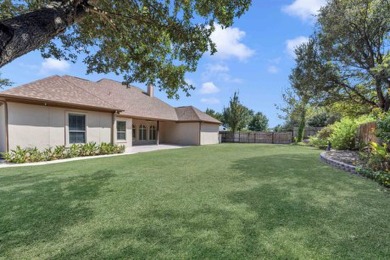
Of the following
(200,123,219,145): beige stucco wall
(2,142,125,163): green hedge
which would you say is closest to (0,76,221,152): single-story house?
(2,142,125,163): green hedge

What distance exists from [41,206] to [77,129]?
920 centimetres

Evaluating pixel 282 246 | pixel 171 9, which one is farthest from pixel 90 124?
pixel 282 246

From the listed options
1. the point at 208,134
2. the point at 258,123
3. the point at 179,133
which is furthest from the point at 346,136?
the point at 258,123

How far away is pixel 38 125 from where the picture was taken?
10.6 meters

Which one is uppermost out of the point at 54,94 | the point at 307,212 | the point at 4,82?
the point at 4,82

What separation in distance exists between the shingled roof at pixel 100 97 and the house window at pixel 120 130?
0.83 metres

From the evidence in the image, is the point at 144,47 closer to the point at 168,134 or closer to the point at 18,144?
the point at 18,144

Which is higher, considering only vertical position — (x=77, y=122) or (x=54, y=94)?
(x=54, y=94)

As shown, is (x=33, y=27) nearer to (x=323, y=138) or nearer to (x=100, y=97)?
(x=100, y=97)

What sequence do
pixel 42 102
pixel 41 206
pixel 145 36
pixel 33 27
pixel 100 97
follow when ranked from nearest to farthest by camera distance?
pixel 33 27, pixel 41 206, pixel 145 36, pixel 42 102, pixel 100 97

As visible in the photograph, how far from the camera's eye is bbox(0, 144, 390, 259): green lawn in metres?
2.64

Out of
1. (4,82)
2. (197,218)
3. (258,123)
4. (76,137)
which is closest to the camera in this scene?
(197,218)

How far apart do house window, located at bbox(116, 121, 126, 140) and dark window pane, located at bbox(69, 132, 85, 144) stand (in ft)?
11.4

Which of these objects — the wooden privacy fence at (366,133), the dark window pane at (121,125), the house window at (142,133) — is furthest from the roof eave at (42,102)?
the wooden privacy fence at (366,133)
